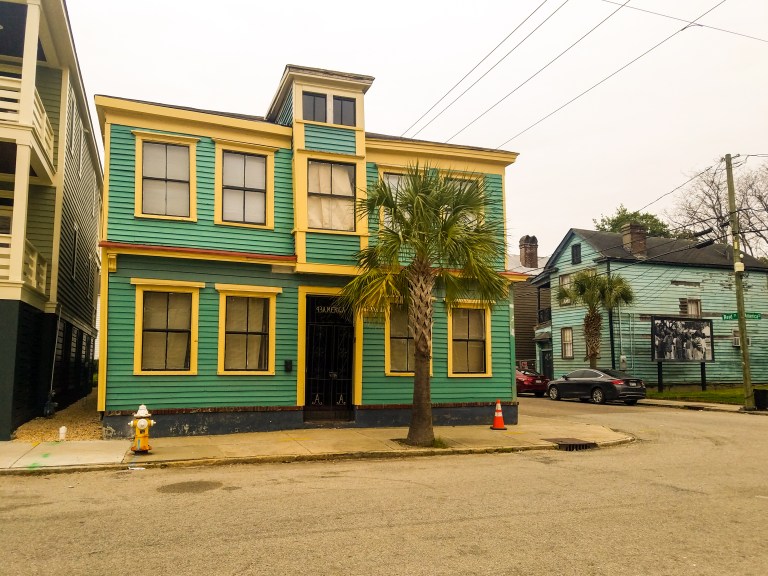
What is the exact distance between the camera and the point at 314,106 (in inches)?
587

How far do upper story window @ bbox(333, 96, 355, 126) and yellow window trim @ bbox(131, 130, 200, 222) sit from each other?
128 inches

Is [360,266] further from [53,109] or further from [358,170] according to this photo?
[53,109]

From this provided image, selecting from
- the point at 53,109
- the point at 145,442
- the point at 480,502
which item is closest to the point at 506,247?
the point at 480,502

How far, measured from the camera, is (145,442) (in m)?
11.0

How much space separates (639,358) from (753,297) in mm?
8882

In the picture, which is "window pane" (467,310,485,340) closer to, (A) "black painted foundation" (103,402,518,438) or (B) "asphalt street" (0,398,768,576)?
(A) "black painted foundation" (103,402,518,438)

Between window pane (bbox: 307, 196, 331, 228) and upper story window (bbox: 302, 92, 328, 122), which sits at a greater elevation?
upper story window (bbox: 302, 92, 328, 122)

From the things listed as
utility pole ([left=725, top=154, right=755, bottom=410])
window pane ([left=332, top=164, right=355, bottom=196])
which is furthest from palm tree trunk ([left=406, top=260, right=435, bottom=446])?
utility pole ([left=725, top=154, right=755, bottom=410])

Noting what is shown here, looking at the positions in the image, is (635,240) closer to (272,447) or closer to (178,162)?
(178,162)

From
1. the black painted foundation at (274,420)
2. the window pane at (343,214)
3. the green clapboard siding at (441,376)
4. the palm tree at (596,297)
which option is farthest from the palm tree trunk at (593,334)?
the window pane at (343,214)

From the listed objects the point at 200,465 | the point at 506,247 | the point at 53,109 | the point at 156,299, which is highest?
the point at 53,109

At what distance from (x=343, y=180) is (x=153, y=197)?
4205 millimetres

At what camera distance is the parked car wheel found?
26.4 meters

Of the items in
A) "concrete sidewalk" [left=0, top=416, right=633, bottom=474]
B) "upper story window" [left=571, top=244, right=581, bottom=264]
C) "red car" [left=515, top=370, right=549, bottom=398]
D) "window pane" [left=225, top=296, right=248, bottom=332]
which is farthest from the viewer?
"upper story window" [left=571, top=244, right=581, bottom=264]
